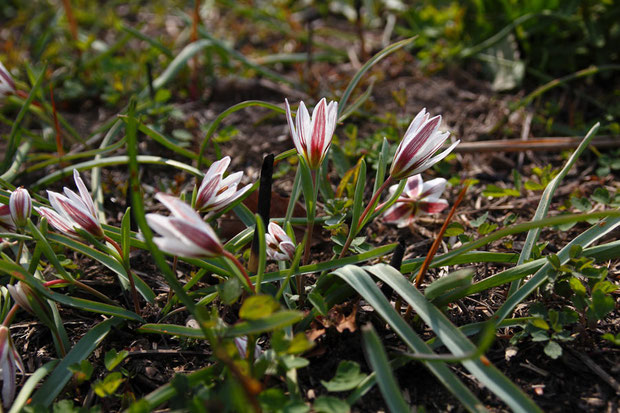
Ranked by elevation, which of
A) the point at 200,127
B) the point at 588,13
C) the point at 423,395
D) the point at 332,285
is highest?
the point at 588,13

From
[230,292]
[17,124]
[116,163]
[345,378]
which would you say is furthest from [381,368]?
[17,124]

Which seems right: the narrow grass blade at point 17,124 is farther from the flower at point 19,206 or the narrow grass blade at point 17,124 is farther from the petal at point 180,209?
the petal at point 180,209

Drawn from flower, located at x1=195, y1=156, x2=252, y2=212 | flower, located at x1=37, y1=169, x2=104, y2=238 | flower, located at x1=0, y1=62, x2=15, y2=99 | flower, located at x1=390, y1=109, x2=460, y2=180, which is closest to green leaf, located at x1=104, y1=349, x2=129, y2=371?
flower, located at x1=37, y1=169, x2=104, y2=238

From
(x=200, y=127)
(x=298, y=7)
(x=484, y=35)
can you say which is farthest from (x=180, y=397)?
(x=298, y=7)

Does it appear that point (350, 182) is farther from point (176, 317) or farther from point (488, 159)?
point (176, 317)

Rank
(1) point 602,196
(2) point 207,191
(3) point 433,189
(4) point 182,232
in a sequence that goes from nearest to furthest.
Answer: (4) point 182,232 → (2) point 207,191 → (3) point 433,189 → (1) point 602,196

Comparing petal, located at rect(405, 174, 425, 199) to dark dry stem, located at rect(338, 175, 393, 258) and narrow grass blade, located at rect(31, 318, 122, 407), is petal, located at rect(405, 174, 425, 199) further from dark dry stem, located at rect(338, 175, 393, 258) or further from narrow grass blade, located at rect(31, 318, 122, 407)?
narrow grass blade, located at rect(31, 318, 122, 407)

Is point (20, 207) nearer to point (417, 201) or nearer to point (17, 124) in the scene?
point (17, 124)
